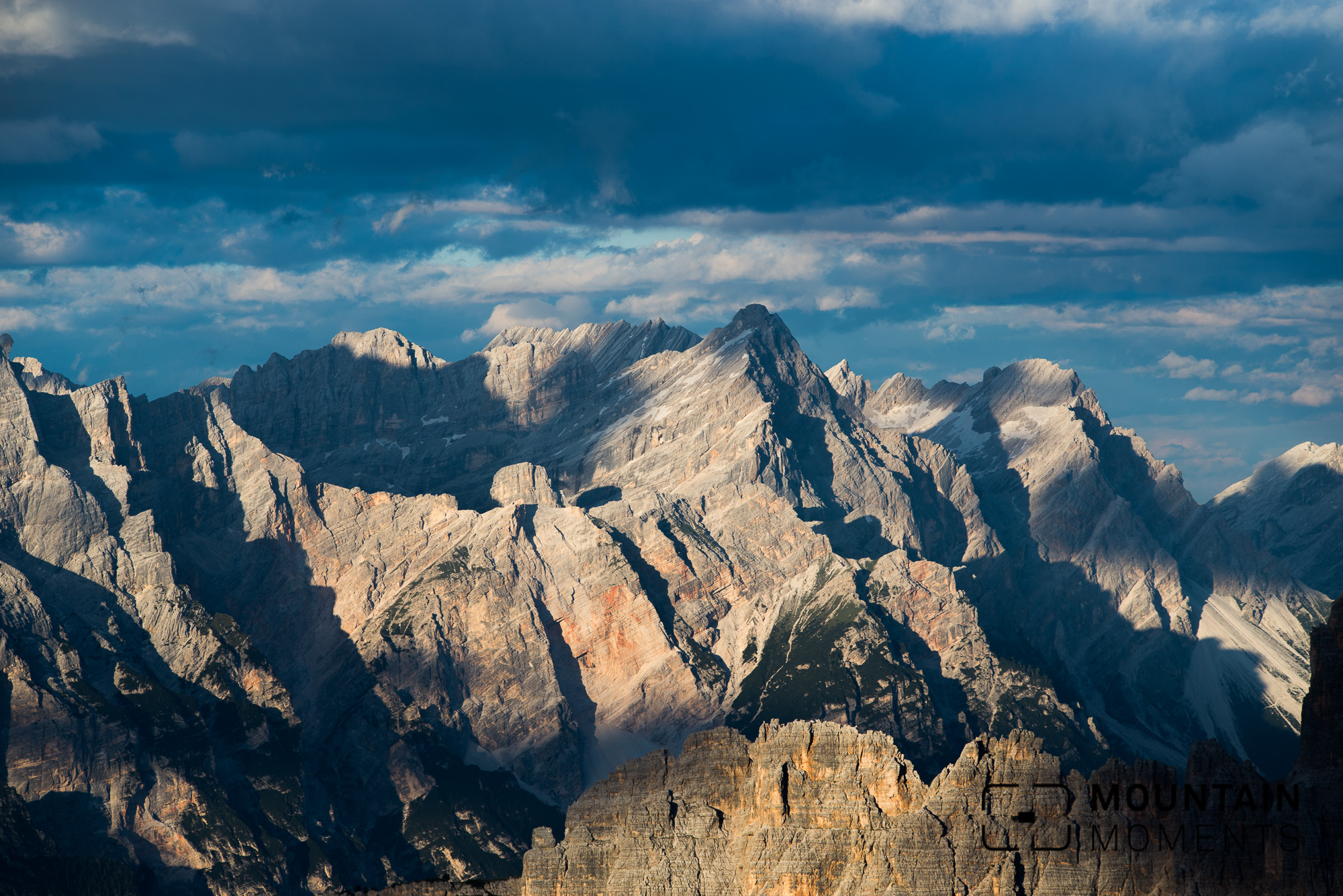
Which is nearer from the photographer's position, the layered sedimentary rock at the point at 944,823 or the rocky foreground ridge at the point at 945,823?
the rocky foreground ridge at the point at 945,823

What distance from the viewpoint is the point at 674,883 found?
165500mm

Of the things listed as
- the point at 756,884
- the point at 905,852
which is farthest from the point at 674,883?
the point at 905,852

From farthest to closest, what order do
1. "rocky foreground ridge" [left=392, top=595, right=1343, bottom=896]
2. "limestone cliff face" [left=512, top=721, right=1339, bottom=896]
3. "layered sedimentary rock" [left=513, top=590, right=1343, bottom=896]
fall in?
"limestone cliff face" [left=512, top=721, right=1339, bottom=896] → "layered sedimentary rock" [left=513, top=590, right=1343, bottom=896] → "rocky foreground ridge" [left=392, top=595, right=1343, bottom=896]

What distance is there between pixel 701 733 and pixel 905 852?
28616mm

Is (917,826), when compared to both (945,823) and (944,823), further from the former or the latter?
A: (945,823)

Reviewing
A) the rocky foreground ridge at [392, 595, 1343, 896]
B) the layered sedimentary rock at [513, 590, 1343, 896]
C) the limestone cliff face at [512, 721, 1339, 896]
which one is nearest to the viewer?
the rocky foreground ridge at [392, 595, 1343, 896]

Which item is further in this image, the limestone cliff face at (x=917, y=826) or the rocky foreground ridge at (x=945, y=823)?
the limestone cliff face at (x=917, y=826)

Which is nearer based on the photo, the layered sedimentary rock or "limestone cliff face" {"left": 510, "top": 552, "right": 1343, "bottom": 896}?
"limestone cliff face" {"left": 510, "top": 552, "right": 1343, "bottom": 896}

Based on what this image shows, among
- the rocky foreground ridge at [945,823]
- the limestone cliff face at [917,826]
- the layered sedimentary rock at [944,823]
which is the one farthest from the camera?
the limestone cliff face at [917,826]

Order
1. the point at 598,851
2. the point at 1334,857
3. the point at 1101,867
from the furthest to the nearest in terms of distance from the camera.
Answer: the point at 598,851 < the point at 1101,867 < the point at 1334,857

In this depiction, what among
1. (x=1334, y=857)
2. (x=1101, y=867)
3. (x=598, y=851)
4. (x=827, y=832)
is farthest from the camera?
(x=598, y=851)

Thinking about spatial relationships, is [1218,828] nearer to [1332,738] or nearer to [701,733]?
[1332,738]

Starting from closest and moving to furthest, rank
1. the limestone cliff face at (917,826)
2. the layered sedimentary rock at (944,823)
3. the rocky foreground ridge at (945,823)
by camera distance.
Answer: the rocky foreground ridge at (945,823)
the layered sedimentary rock at (944,823)
the limestone cliff face at (917,826)

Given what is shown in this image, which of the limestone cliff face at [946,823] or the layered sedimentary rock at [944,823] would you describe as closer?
the limestone cliff face at [946,823]
